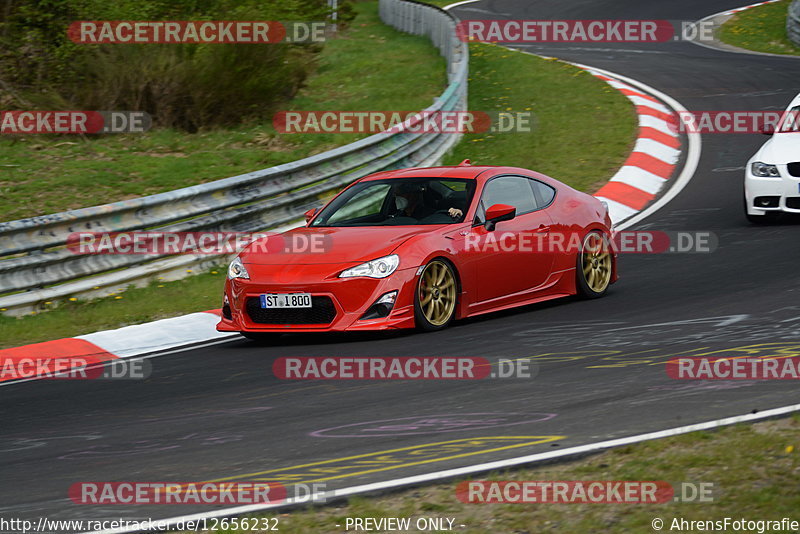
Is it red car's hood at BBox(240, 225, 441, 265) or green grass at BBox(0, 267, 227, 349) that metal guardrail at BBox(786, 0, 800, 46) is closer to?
green grass at BBox(0, 267, 227, 349)

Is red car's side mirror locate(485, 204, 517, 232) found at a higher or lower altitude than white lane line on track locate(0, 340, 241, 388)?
higher

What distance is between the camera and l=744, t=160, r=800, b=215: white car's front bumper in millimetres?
12328

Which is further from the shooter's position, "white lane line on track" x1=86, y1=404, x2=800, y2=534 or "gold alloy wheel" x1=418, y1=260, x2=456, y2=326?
"gold alloy wheel" x1=418, y1=260, x2=456, y2=326

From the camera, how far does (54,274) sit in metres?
10.6

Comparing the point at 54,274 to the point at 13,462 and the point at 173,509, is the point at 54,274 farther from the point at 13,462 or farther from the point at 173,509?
the point at 173,509

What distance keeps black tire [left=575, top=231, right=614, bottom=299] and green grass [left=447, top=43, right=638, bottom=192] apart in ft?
15.5

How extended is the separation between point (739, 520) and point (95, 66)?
13.7 metres

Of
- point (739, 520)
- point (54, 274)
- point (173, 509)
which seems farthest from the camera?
point (54, 274)

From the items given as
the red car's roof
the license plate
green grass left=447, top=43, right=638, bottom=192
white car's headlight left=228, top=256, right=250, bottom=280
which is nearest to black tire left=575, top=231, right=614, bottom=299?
the red car's roof

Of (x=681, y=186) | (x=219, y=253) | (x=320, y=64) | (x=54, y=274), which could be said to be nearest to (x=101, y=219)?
(x=54, y=274)

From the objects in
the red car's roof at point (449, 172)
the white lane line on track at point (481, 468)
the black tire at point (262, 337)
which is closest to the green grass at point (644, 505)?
the white lane line on track at point (481, 468)

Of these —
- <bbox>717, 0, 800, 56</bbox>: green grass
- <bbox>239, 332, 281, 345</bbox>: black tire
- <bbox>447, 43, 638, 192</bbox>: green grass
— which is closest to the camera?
<bbox>239, 332, 281, 345</bbox>: black tire

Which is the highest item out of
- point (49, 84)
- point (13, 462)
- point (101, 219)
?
point (49, 84)

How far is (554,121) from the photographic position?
61.2ft
